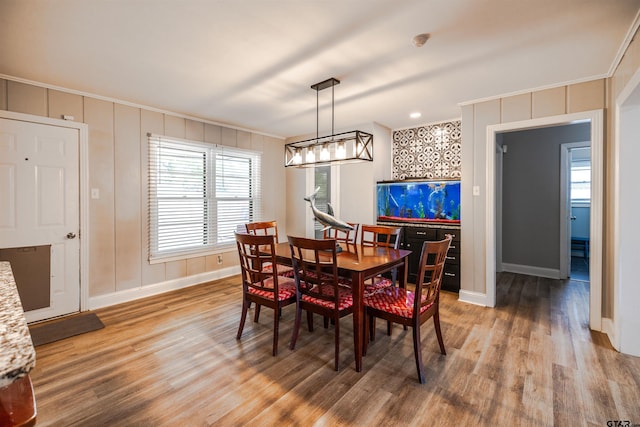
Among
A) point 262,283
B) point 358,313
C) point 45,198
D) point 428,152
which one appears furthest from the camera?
point 428,152

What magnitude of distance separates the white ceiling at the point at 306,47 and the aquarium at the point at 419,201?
123 centimetres

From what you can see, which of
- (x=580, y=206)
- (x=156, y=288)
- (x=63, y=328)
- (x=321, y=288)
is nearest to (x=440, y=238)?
(x=321, y=288)

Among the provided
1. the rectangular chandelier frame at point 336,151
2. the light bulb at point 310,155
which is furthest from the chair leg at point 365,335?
the light bulb at point 310,155

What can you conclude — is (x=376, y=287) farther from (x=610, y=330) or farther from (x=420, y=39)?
(x=610, y=330)

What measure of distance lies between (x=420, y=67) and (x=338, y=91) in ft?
2.98

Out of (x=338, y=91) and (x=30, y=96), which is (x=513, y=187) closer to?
(x=338, y=91)

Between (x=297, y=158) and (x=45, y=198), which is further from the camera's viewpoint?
(x=297, y=158)

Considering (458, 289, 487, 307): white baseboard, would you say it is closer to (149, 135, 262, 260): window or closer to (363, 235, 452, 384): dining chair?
(363, 235, 452, 384): dining chair


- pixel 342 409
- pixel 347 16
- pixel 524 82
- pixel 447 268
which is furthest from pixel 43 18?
pixel 447 268

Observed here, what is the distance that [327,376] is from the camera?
2113 mm

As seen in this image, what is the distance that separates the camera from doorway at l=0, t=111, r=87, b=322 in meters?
2.91

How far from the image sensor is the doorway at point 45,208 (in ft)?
9.53

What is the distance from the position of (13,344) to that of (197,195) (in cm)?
376

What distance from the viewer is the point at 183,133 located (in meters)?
4.16
